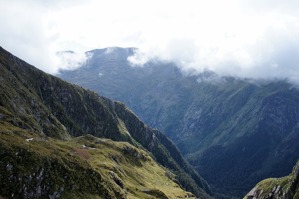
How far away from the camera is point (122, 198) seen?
171 metres

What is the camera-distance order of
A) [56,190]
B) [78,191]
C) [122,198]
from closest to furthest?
[56,190] → [78,191] → [122,198]

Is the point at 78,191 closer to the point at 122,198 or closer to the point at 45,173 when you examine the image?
the point at 45,173

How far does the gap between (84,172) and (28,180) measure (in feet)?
96.9

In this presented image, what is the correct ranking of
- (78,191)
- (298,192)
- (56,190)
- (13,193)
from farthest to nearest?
(298,192) < (78,191) < (56,190) < (13,193)

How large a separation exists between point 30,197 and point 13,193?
23.0 feet

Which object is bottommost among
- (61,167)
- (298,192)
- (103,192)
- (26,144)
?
(298,192)

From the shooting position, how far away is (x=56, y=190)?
131250 millimetres

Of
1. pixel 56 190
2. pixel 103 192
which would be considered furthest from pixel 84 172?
pixel 56 190

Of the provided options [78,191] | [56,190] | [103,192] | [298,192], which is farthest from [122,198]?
[298,192]

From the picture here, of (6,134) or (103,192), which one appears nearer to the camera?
(6,134)

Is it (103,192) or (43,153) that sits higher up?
(43,153)

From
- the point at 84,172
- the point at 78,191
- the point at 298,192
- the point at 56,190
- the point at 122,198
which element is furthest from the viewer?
the point at 298,192

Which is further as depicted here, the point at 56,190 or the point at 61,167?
the point at 61,167

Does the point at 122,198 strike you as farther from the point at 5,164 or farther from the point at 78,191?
the point at 5,164
